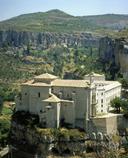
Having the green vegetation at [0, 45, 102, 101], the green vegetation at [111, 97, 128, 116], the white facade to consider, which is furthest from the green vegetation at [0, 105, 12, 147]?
the green vegetation at [111, 97, 128, 116]

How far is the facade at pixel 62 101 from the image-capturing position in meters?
50.2

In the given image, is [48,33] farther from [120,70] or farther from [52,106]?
[52,106]

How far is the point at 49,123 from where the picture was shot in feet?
164

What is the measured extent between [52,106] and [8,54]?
10872 cm

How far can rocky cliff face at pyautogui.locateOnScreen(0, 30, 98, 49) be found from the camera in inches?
7549

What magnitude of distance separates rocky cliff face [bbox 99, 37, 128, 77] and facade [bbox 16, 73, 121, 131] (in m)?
26.6

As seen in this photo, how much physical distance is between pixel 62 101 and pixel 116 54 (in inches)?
1603

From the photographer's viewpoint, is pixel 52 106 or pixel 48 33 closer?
pixel 52 106

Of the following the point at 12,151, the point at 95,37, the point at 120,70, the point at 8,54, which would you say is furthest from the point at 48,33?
the point at 12,151

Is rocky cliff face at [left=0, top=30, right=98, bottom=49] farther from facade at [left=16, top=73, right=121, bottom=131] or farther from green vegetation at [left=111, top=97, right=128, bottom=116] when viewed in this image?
facade at [left=16, top=73, right=121, bottom=131]

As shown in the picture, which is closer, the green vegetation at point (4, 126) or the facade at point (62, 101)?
the facade at point (62, 101)

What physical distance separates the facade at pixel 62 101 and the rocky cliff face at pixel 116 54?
2659cm

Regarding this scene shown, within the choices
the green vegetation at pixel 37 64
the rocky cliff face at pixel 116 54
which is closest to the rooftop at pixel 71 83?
the rocky cliff face at pixel 116 54

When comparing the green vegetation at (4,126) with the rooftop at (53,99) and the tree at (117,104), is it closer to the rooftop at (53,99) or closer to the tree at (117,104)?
the rooftop at (53,99)
